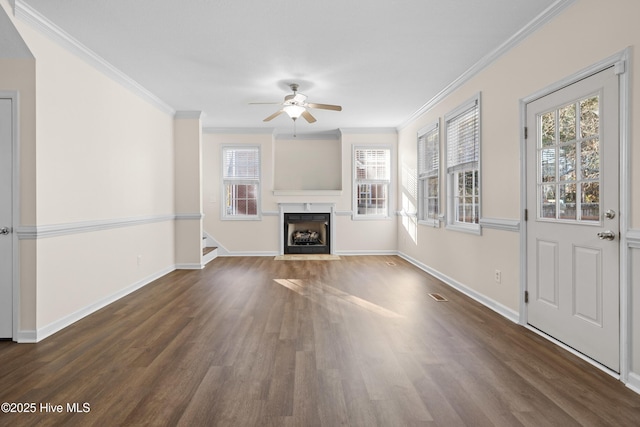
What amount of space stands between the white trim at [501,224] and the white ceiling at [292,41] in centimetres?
171

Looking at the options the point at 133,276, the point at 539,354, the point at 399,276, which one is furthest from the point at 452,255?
the point at 133,276

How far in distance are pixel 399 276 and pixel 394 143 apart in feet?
10.5

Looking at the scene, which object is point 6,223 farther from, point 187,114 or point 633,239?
point 633,239

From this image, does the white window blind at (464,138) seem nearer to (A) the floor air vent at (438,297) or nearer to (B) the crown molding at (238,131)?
(A) the floor air vent at (438,297)

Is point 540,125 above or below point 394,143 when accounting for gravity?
below

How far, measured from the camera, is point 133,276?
4.55 m

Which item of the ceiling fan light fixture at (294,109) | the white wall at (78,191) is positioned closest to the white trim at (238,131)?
the white wall at (78,191)

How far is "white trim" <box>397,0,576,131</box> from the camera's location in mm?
2748

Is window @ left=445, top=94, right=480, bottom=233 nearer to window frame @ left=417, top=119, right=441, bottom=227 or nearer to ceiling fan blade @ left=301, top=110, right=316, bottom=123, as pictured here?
window frame @ left=417, top=119, right=441, bottom=227

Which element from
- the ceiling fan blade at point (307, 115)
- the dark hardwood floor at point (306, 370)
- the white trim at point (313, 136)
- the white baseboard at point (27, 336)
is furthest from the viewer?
the white trim at point (313, 136)

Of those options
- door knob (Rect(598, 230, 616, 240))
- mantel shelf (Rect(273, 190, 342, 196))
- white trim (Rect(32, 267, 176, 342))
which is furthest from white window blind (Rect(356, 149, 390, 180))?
door knob (Rect(598, 230, 616, 240))

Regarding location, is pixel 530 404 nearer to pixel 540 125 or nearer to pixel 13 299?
pixel 540 125

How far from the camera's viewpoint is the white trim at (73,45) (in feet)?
9.13

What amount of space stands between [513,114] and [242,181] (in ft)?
17.5
